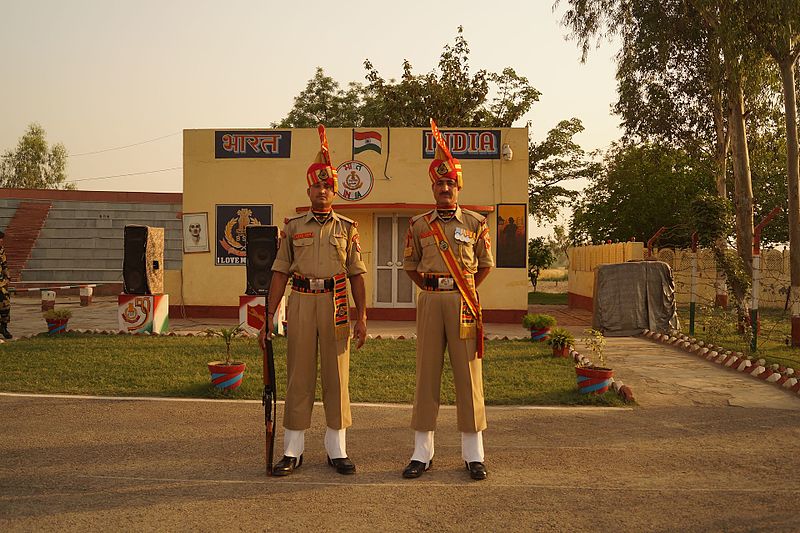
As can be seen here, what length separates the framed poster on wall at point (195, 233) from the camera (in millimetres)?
16984

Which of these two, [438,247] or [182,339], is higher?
[438,247]

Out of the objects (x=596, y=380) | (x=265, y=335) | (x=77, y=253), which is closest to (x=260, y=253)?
(x=596, y=380)

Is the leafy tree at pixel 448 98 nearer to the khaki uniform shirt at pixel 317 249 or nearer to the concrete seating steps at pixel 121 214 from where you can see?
the concrete seating steps at pixel 121 214

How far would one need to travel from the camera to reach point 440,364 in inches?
209

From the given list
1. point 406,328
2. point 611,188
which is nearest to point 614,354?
point 406,328

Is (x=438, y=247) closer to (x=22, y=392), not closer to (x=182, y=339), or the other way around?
(x=22, y=392)

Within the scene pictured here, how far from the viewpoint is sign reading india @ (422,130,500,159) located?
1641 centimetres

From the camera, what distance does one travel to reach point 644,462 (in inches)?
211

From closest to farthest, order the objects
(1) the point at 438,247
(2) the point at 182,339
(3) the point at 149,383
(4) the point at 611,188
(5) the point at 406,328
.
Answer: (1) the point at 438,247 → (3) the point at 149,383 → (2) the point at 182,339 → (5) the point at 406,328 → (4) the point at 611,188

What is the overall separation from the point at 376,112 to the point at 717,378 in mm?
30570

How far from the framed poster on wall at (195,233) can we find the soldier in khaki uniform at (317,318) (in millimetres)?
12168

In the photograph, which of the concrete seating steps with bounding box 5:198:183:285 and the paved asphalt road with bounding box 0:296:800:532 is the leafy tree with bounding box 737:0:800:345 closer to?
the paved asphalt road with bounding box 0:296:800:532

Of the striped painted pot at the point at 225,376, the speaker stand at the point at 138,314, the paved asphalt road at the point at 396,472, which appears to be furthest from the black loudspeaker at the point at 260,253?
the paved asphalt road at the point at 396,472

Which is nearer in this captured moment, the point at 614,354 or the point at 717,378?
the point at 717,378
